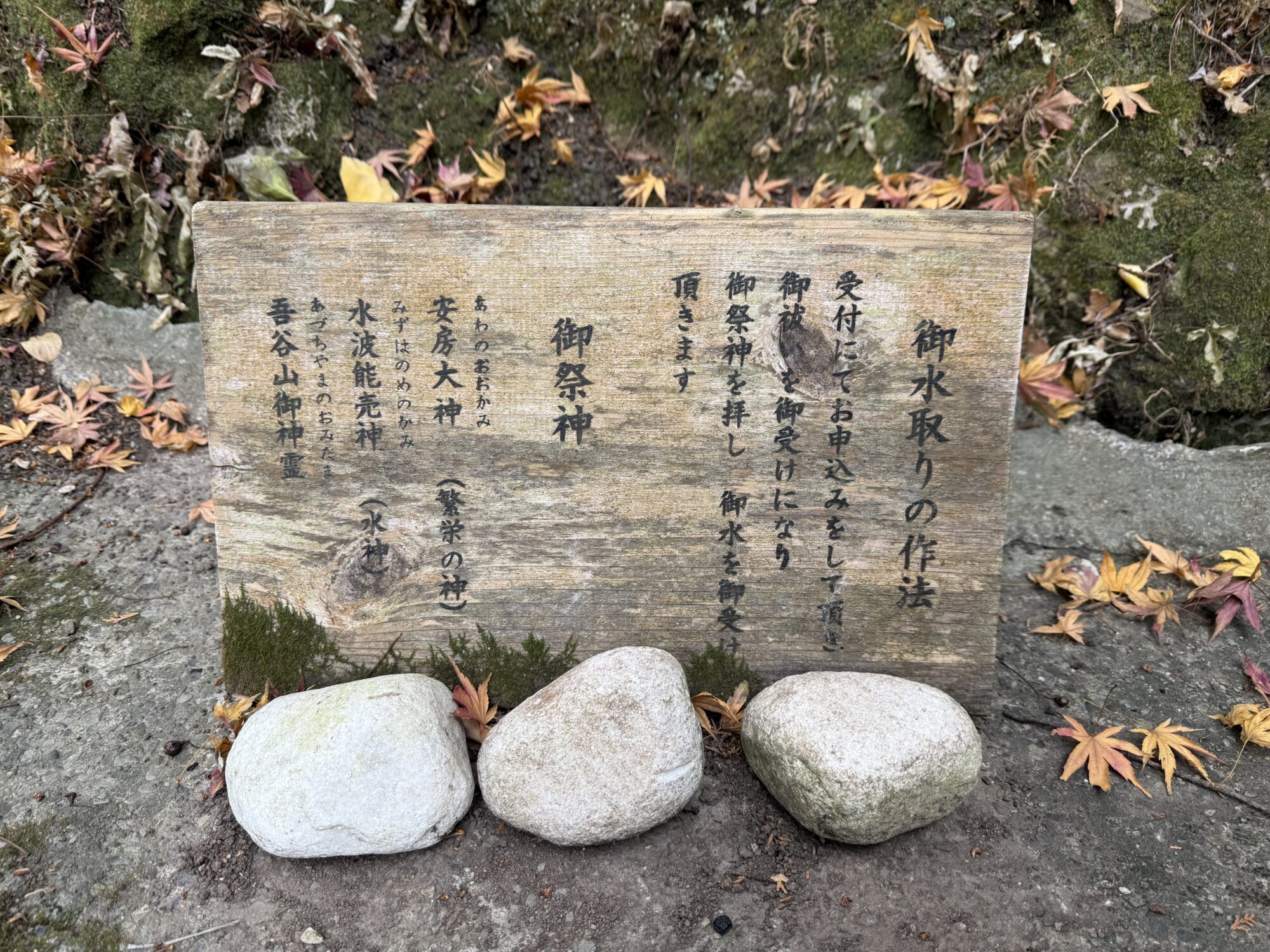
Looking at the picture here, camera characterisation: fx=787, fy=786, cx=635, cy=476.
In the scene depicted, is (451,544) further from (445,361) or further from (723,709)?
(723,709)

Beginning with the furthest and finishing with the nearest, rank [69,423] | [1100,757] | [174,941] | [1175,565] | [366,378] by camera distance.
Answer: [69,423]
[1175,565]
[366,378]
[1100,757]
[174,941]

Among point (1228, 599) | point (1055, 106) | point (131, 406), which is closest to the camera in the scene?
point (1228, 599)

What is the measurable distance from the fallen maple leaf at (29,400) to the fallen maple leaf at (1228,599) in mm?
5277

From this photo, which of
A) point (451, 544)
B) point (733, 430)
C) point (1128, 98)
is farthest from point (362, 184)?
point (1128, 98)

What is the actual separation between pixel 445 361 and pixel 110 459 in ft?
7.66

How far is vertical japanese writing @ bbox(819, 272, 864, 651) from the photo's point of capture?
2482 mm

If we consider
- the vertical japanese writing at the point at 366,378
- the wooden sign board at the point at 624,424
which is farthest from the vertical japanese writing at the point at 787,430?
the vertical japanese writing at the point at 366,378

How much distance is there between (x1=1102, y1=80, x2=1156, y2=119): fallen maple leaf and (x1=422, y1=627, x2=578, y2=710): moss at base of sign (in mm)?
3492

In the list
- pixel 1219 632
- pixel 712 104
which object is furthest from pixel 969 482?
pixel 712 104

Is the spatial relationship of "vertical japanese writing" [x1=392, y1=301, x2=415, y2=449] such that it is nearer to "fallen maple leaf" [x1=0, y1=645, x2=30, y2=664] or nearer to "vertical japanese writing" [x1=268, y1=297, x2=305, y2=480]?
"vertical japanese writing" [x1=268, y1=297, x2=305, y2=480]

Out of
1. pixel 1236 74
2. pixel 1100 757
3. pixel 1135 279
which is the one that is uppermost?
pixel 1236 74

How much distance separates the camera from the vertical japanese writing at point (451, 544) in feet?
8.66

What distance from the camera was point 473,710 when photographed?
258 centimetres

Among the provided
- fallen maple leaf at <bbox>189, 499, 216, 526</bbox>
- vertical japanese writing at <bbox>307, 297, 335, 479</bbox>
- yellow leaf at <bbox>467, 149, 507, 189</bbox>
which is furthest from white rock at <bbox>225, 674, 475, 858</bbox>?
yellow leaf at <bbox>467, 149, 507, 189</bbox>
